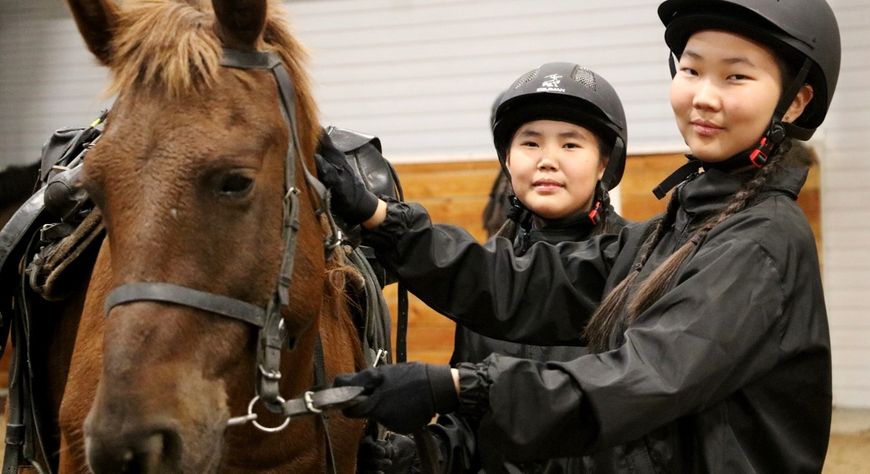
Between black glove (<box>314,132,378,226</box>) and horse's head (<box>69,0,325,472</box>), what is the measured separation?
22 cm

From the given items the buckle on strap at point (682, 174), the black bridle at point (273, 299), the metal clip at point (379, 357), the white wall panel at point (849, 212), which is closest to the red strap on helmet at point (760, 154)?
the buckle on strap at point (682, 174)

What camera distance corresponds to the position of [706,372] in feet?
5.87

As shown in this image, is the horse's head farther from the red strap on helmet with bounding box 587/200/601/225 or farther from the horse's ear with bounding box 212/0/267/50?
the red strap on helmet with bounding box 587/200/601/225

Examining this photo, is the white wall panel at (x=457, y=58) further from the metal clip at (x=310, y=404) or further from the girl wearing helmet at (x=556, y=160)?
the metal clip at (x=310, y=404)

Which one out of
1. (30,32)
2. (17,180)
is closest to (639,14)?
(17,180)

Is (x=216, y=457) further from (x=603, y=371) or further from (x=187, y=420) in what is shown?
(x=603, y=371)

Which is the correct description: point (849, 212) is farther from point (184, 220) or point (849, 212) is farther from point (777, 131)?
point (184, 220)

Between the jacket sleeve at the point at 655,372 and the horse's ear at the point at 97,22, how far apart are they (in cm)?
98

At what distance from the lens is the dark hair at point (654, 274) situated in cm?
200

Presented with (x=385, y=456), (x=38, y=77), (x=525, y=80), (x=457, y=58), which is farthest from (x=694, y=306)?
(x=38, y=77)

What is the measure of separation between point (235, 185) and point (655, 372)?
0.81 meters

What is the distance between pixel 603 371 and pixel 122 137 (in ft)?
3.10

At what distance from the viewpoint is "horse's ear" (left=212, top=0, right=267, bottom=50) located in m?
1.87

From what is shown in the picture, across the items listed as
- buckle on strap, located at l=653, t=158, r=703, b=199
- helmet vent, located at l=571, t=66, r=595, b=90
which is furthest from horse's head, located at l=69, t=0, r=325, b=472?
helmet vent, located at l=571, t=66, r=595, b=90
